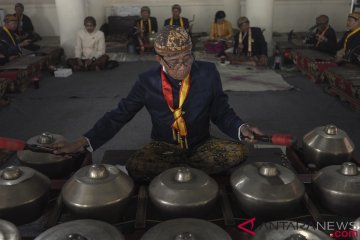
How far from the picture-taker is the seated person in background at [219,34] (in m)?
6.80

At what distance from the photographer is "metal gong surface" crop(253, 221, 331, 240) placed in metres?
1.27

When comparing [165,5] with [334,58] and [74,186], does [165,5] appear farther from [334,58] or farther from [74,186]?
[74,186]

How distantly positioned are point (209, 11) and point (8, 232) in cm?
818

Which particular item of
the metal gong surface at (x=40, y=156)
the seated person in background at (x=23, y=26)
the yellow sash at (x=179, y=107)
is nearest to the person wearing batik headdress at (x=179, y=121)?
the yellow sash at (x=179, y=107)

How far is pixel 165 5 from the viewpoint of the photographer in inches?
348

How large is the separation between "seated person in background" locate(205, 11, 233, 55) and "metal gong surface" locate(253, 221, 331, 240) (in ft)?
18.5

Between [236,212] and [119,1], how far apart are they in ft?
25.9

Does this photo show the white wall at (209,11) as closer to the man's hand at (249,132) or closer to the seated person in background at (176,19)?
the seated person in background at (176,19)

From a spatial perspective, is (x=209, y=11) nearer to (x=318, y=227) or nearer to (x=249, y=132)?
(x=249, y=132)

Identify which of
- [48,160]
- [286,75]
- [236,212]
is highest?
[48,160]

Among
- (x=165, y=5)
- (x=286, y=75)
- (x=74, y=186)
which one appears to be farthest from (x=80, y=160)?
(x=165, y=5)

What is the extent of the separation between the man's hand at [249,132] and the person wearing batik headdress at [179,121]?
13 mm

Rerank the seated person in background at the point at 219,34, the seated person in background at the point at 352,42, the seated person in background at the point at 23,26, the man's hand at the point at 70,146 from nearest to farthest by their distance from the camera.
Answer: the man's hand at the point at 70,146
the seated person in background at the point at 352,42
the seated person in background at the point at 219,34
the seated person in background at the point at 23,26

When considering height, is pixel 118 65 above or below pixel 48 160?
below
